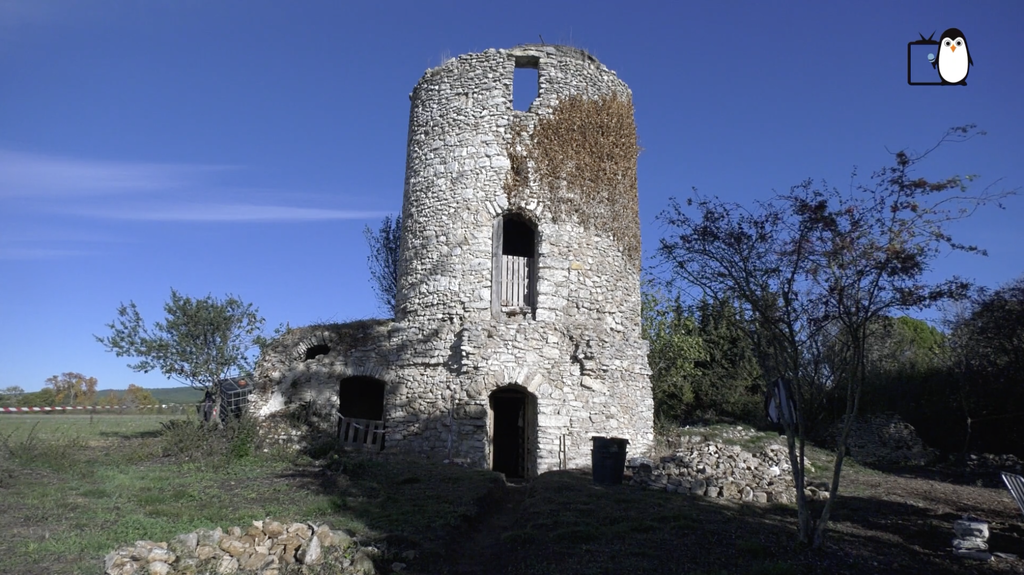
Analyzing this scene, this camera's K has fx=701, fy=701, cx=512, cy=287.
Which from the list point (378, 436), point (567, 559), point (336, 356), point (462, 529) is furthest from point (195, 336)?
point (567, 559)

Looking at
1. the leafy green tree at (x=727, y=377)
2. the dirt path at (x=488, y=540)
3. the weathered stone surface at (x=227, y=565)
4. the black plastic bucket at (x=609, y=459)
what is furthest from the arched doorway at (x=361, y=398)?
the leafy green tree at (x=727, y=377)

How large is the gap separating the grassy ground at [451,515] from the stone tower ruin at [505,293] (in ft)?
5.59

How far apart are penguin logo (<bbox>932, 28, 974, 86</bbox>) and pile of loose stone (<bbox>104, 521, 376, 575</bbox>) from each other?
25.6 feet

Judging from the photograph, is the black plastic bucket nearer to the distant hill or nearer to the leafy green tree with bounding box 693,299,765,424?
the leafy green tree with bounding box 693,299,765,424

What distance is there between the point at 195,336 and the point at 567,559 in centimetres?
1660

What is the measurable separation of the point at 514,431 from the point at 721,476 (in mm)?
5266

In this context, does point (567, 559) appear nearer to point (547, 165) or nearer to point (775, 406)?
point (775, 406)

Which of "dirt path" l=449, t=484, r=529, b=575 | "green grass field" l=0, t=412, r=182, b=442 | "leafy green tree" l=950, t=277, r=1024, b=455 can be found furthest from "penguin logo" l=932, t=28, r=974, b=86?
"green grass field" l=0, t=412, r=182, b=442

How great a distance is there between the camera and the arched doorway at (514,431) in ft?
47.4

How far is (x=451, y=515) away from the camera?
946cm

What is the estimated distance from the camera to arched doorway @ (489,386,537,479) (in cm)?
1445

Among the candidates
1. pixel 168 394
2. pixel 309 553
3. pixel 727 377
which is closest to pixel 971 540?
pixel 309 553

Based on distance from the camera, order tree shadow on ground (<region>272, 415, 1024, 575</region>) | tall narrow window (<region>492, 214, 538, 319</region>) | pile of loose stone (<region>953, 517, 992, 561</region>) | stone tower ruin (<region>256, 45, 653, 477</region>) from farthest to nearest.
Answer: tall narrow window (<region>492, 214, 538, 319</region>) < stone tower ruin (<region>256, 45, 653, 477</region>) < pile of loose stone (<region>953, 517, 992, 561</region>) < tree shadow on ground (<region>272, 415, 1024, 575</region>)

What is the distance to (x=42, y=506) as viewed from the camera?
28.7 feet
